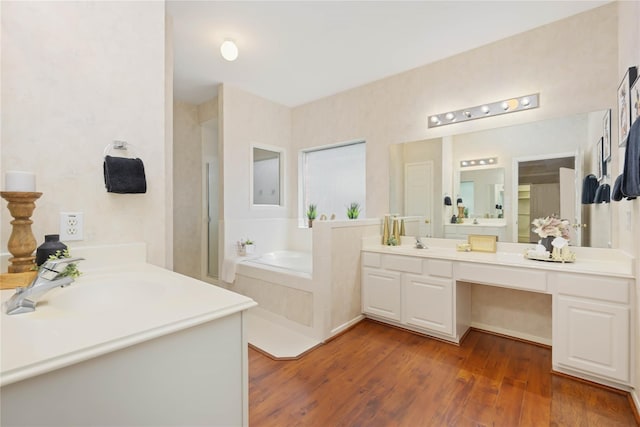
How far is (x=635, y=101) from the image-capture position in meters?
1.62

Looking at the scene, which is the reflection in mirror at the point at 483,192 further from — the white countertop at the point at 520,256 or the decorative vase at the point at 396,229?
the decorative vase at the point at 396,229

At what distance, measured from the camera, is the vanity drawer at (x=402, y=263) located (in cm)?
258

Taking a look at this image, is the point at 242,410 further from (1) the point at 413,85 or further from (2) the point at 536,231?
(1) the point at 413,85

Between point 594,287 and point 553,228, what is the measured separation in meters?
0.55

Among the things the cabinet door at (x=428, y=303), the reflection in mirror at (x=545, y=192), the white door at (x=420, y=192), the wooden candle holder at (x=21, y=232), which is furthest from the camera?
the white door at (x=420, y=192)

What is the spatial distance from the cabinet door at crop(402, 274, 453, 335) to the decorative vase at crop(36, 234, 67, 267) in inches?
96.3

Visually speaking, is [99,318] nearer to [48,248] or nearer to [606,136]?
[48,248]

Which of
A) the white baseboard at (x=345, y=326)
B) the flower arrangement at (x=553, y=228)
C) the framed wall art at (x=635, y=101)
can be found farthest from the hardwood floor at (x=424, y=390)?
the framed wall art at (x=635, y=101)

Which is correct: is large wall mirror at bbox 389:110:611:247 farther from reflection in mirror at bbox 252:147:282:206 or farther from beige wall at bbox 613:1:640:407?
reflection in mirror at bbox 252:147:282:206

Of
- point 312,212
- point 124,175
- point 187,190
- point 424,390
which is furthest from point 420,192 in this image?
point 187,190

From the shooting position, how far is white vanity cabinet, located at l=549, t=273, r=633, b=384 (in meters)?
1.74

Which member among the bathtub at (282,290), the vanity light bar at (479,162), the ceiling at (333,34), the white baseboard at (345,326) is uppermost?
the ceiling at (333,34)

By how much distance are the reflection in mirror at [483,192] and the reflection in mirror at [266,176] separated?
2.54 meters

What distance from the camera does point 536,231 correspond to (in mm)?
2324
